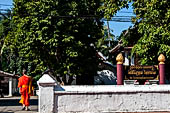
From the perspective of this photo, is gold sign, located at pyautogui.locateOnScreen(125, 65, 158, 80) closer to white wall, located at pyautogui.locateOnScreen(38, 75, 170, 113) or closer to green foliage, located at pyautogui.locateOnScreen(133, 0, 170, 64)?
white wall, located at pyautogui.locateOnScreen(38, 75, 170, 113)

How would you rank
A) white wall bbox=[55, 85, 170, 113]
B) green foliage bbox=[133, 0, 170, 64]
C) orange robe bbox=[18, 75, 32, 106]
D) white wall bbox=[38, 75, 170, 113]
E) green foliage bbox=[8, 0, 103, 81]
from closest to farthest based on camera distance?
white wall bbox=[38, 75, 170, 113]
white wall bbox=[55, 85, 170, 113]
orange robe bbox=[18, 75, 32, 106]
green foliage bbox=[133, 0, 170, 64]
green foliage bbox=[8, 0, 103, 81]

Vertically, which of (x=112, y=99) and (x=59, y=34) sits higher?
(x=59, y=34)

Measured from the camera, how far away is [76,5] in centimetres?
2948

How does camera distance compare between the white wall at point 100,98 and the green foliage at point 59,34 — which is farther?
the green foliage at point 59,34

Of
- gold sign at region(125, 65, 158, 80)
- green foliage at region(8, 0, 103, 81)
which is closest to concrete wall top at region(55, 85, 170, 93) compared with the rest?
gold sign at region(125, 65, 158, 80)

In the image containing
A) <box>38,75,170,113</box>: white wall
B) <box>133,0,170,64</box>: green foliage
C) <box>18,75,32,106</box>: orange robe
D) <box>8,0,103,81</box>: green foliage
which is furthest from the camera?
<box>8,0,103,81</box>: green foliage

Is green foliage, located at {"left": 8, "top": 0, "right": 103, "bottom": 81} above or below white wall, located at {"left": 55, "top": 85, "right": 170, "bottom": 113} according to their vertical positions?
above

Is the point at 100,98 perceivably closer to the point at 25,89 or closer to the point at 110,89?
the point at 110,89

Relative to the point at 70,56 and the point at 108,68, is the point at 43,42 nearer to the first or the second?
the point at 70,56

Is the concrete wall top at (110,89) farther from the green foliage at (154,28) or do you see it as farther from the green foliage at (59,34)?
the green foliage at (59,34)

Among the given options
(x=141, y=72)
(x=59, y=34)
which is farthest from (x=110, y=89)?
(x=59, y=34)

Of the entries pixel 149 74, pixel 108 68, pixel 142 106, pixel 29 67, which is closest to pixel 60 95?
pixel 142 106

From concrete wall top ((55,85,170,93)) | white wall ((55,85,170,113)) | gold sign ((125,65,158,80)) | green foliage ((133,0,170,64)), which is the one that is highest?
green foliage ((133,0,170,64))

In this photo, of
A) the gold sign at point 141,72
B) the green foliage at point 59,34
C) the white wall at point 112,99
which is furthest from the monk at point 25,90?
the green foliage at point 59,34
